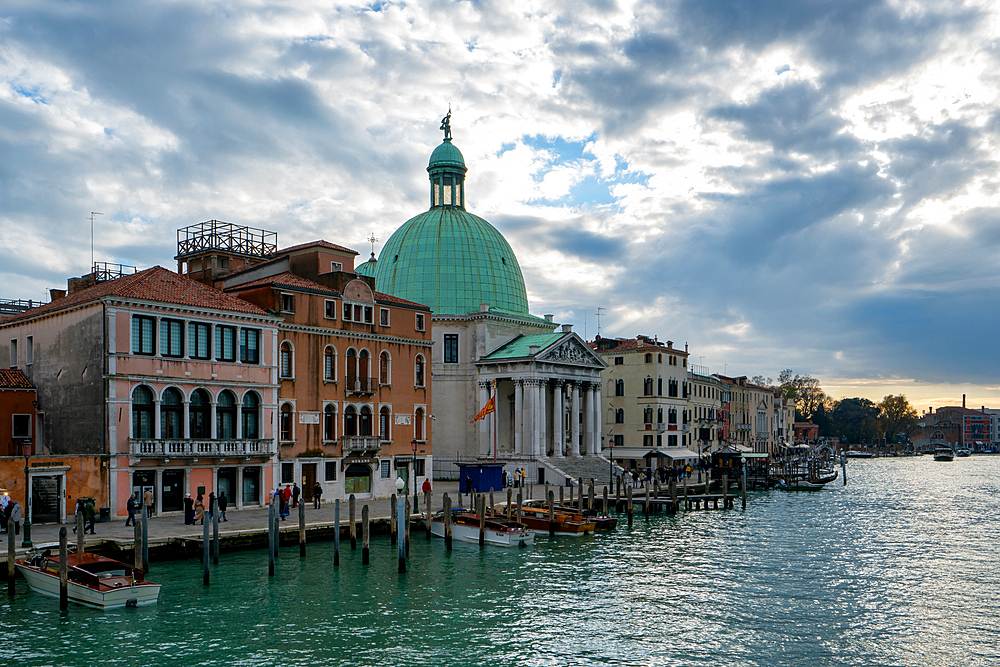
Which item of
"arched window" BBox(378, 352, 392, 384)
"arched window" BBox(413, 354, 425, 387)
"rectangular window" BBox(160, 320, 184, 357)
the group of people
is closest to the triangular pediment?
"arched window" BBox(413, 354, 425, 387)

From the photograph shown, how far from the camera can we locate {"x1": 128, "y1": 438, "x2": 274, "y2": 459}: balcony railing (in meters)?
37.6

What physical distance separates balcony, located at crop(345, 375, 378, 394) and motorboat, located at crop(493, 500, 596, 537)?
1040 cm

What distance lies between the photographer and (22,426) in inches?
1602

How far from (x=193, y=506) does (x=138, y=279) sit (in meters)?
11.0

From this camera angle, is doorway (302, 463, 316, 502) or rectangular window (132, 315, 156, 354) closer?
rectangular window (132, 315, 156, 354)

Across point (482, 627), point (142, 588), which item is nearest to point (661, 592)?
point (482, 627)

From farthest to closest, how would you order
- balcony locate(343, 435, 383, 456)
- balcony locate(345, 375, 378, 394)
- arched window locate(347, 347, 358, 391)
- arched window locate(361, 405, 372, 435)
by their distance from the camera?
arched window locate(361, 405, 372, 435), arched window locate(347, 347, 358, 391), balcony locate(345, 375, 378, 394), balcony locate(343, 435, 383, 456)

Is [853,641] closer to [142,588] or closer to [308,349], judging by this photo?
[142,588]

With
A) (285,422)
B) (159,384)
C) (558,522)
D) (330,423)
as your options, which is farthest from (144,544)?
(558,522)

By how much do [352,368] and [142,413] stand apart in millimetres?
12771

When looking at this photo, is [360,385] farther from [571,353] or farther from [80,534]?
[571,353]

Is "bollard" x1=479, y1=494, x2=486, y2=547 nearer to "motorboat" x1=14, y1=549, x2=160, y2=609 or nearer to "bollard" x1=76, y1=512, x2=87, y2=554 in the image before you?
"motorboat" x1=14, y1=549, x2=160, y2=609

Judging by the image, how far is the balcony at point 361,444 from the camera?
48094 millimetres

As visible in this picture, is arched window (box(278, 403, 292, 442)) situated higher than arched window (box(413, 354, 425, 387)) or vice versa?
arched window (box(413, 354, 425, 387))
